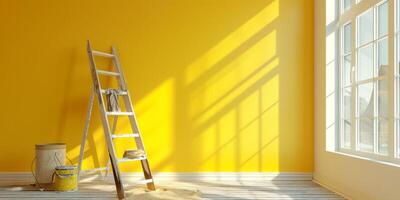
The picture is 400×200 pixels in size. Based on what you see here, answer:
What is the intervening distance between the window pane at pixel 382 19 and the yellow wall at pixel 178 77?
135 centimetres

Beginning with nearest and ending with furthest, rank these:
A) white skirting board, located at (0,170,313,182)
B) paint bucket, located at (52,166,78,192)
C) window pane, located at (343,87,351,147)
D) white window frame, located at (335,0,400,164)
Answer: white window frame, located at (335,0,400,164) → paint bucket, located at (52,166,78,192) → window pane, located at (343,87,351,147) → white skirting board, located at (0,170,313,182)

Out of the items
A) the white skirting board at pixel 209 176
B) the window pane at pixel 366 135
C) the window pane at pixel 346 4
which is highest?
the window pane at pixel 346 4

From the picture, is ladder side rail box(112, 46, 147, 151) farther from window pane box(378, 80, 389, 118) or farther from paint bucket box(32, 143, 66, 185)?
window pane box(378, 80, 389, 118)

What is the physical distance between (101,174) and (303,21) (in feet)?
8.47

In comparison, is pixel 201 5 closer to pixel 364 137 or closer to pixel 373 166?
pixel 364 137

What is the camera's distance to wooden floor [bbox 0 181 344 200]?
13.2ft

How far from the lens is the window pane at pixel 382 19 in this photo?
3.60 m

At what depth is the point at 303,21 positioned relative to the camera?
5.09 m

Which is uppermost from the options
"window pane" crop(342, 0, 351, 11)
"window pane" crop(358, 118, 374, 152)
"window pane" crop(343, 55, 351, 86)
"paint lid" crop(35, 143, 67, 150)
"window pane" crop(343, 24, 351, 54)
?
"window pane" crop(342, 0, 351, 11)

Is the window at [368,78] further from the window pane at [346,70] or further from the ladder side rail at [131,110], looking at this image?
the ladder side rail at [131,110]

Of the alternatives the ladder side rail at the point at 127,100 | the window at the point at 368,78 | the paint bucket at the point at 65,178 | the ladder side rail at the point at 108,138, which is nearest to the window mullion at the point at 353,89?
the window at the point at 368,78

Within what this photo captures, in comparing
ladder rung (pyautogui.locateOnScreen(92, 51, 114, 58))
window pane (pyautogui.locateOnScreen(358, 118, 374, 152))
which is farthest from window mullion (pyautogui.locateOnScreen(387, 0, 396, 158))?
ladder rung (pyautogui.locateOnScreen(92, 51, 114, 58))

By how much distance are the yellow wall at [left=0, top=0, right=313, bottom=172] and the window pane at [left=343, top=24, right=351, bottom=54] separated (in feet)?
1.72

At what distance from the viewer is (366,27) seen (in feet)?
13.1
